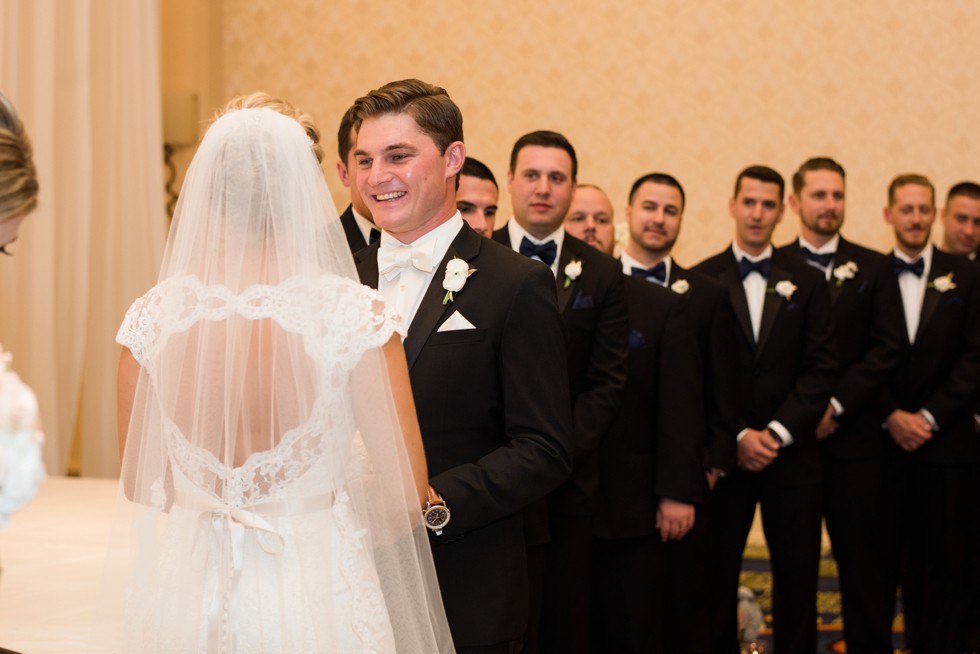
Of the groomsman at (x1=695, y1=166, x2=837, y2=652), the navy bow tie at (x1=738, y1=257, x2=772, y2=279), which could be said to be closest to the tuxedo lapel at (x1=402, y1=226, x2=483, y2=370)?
the groomsman at (x1=695, y1=166, x2=837, y2=652)

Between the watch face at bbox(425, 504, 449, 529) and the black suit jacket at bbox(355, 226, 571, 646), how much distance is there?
131mm

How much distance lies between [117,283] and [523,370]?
186 inches

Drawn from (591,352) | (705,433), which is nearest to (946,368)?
(705,433)

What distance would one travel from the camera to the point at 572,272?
404 centimetres

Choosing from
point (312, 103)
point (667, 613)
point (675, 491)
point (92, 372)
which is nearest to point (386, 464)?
point (675, 491)

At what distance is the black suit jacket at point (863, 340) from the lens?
5262 mm

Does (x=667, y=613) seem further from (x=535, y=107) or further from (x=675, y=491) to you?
(x=535, y=107)

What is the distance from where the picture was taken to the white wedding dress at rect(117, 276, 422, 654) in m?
1.99

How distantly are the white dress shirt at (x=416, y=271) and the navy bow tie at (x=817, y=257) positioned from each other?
3.34 m

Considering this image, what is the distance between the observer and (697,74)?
7.39 meters

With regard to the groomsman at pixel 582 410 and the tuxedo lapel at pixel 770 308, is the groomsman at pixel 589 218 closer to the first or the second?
the tuxedo lapel at pixel 770 308

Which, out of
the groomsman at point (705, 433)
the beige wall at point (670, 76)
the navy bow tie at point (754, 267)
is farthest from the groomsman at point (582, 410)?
the beige wall at point (670, 76)

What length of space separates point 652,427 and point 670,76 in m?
3.57

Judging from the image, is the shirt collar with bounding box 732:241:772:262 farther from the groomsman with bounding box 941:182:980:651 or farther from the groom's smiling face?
the groom's smiling face
